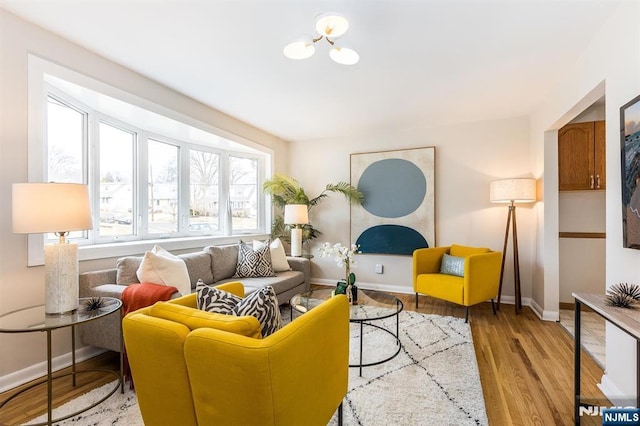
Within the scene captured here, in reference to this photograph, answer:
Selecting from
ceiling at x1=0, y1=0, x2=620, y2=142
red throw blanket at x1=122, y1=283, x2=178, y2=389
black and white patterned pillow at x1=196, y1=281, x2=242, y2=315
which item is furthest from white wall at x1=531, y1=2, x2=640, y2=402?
red throw blanket at x1=122, y1=283, x2=178, y2=389

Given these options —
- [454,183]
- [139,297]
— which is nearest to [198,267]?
[139,297]

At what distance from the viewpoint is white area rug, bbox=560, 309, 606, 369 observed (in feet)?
8.18

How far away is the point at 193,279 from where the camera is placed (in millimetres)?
2969

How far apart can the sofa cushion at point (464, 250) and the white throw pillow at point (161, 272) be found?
3.14m

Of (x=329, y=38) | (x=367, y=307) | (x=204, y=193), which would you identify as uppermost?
(x=329, y=38)

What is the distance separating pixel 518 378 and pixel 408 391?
2.76 feet

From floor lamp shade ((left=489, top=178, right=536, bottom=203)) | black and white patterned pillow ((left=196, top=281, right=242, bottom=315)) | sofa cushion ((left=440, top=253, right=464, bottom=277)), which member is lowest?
sofa cushion ((left=440, top=253, right=464, bottom=277))

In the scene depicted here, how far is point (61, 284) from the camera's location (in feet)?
5.79

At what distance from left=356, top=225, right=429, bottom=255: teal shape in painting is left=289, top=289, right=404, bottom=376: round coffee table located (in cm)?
166

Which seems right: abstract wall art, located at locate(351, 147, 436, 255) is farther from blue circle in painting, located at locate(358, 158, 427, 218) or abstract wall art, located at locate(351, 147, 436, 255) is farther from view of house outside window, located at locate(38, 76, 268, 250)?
view of house outside window, located at locate(38, 76, 268, 250)

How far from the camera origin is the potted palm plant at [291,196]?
4.64m

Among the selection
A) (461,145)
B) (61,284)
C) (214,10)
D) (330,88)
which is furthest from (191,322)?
(461,145)

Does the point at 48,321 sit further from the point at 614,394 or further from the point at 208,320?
the point at 614,394

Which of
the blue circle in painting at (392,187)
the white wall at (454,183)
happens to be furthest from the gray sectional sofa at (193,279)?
the blue circle in painting at (392,187)
